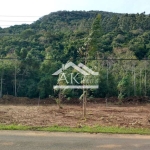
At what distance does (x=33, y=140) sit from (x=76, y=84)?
14578mm

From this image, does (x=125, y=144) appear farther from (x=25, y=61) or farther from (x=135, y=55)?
(x=135, y=55)

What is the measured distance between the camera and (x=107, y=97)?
20266mm

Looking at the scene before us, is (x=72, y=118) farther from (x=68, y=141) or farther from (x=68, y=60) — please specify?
(x=68, y=60)

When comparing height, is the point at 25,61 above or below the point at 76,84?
above

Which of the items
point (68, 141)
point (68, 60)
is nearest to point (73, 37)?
point (68, 60)

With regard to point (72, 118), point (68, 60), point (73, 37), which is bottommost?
point (72, 118)

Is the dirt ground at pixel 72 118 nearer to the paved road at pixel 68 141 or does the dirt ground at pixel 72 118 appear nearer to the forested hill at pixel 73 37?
the paved road at pixel 68 141

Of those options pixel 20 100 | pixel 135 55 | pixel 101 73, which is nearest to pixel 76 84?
pixel 101 73

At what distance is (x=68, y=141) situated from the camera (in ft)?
18.4

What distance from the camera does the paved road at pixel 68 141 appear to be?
5.12 meters

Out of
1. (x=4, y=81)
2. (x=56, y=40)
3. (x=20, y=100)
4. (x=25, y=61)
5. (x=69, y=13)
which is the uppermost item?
(x=69, y=13)

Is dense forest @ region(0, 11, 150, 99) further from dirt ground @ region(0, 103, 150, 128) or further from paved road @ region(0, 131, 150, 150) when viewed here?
paved road @ region(0, 131, 150, 150)

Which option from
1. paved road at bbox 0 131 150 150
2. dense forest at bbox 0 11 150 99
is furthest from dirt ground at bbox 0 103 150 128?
dense forest at bbox 0 11 150 99

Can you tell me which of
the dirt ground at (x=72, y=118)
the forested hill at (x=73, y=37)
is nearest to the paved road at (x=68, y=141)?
the dirt ground at (x=72, y=118)
